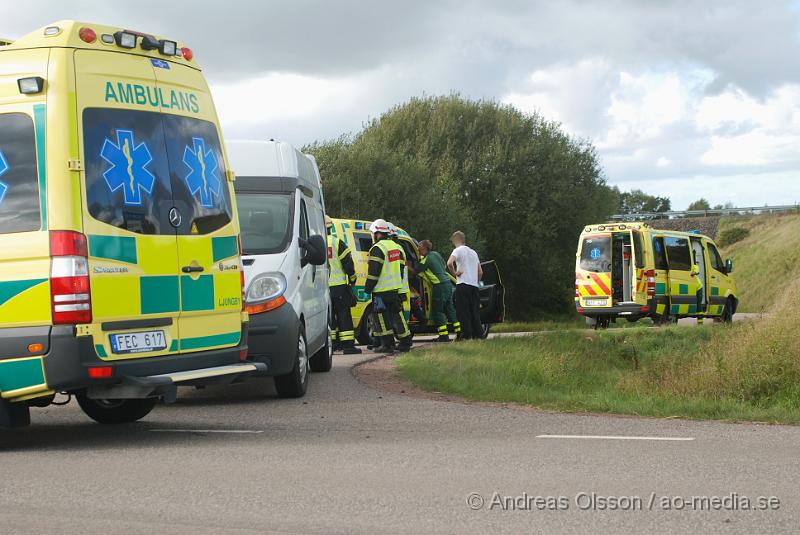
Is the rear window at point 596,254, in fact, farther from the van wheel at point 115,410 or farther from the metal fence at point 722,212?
the metal fence at point 722,212

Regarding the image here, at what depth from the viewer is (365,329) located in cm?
1906

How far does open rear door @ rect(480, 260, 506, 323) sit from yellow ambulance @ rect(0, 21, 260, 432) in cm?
1213

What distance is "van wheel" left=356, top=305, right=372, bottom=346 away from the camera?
1903cm

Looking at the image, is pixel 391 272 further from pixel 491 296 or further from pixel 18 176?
pixel 18 176

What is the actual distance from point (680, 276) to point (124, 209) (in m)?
19.9

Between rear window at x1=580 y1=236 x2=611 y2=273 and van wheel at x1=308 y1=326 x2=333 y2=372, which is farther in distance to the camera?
rear window at x1=580 y1=236 x2=611 y2=273

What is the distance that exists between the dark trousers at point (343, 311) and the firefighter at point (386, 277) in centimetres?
90

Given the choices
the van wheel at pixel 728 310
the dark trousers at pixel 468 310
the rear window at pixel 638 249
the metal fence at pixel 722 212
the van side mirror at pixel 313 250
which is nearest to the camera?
the van side mirror at pixel 313 250

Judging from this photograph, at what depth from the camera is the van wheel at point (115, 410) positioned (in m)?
9.34

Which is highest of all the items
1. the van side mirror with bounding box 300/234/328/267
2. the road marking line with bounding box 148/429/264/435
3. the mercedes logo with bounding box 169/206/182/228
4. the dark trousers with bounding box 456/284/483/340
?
the mercedes logo with bounding box 169/206/182/228

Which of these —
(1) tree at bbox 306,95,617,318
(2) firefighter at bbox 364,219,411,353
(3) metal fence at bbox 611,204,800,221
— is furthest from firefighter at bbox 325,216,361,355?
(3) metal fence at bbox 611,204,800,221

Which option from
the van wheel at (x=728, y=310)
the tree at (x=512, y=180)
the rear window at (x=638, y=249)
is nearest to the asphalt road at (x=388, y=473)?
the rear window at (x=638, y=249)

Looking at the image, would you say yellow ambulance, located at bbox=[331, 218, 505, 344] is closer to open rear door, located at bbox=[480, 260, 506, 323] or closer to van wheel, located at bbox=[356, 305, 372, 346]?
van wheel, located at bbox=[356, 305, 372, 346]

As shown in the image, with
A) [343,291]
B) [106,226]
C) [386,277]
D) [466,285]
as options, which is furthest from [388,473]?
[466,285]
